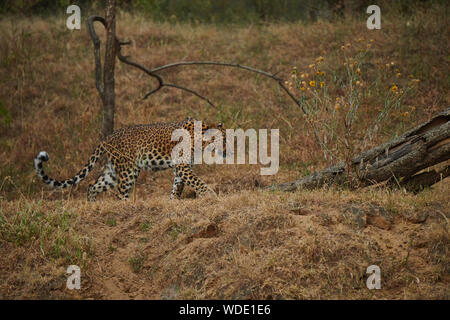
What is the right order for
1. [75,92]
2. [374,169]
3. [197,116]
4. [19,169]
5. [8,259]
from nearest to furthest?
[8,259]
[374,169]
[19,169]
[197,116]
[75,92]

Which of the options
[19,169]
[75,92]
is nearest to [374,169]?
[19,169]

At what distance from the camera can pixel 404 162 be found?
642 cm

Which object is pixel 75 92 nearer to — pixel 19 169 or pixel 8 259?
pixel 19 169

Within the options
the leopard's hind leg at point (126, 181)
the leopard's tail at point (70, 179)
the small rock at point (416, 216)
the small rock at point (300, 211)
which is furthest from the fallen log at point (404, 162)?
the leopard's tail at point (70, 179)

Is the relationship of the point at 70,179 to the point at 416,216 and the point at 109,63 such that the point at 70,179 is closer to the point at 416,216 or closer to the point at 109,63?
the point at 109,63

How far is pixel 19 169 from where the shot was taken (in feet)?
36.7

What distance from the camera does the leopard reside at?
27.5ft

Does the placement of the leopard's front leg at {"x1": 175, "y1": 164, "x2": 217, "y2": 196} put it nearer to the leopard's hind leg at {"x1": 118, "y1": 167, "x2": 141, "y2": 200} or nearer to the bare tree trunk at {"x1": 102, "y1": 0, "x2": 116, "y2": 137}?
the leopard's hind leg at {"x1": 118, "y1": 167, "x2": 141, "y2": 200}

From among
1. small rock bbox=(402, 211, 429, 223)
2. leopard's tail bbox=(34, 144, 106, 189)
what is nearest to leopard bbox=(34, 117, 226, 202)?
leopard's tail bbox=(34, 144, 106, 189)

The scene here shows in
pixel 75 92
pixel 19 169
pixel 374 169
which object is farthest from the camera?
pixel 75 92

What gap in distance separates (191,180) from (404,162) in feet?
10.3

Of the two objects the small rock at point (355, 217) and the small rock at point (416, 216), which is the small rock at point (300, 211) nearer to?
the small rock at point (355, 217)

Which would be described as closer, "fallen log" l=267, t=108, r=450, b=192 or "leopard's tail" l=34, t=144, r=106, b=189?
"fallen log" l=267, t=108, r=450, b=192

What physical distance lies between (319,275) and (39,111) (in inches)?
370
